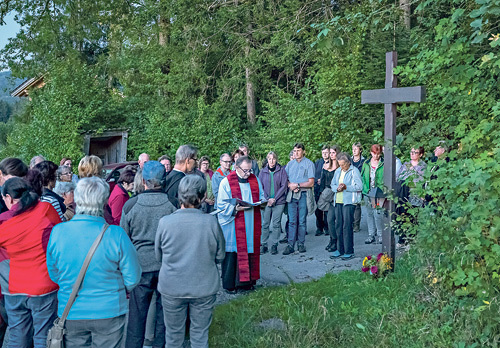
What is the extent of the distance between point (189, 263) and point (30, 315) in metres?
1.40

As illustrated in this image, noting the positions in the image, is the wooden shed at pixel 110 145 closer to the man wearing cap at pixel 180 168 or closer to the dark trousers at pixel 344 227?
the dark trousers at pixel 344 227

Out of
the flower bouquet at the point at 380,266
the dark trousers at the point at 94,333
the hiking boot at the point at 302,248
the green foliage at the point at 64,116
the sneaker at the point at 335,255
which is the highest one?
the green foliage at the point at 64,116

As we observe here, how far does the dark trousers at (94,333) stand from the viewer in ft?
12.4

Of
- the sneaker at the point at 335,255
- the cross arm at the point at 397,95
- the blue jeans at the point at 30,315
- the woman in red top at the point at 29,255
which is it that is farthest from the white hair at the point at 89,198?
the sneaker at the point at 335,255

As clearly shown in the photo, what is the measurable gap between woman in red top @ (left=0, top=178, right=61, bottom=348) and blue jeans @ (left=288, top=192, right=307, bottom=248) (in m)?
5.91

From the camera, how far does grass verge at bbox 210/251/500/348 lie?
5.06m

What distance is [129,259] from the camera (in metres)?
3.90

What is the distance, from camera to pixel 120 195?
6.20 meters

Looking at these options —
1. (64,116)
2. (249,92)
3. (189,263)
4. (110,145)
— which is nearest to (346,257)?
(189,263)

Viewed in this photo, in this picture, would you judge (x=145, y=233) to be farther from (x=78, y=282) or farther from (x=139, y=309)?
(x=78, y=282)

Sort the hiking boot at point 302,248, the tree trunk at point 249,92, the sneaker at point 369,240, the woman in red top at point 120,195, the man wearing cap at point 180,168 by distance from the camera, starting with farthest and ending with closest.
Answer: the tree trunk at point 249,92 → the sneaker at point 369,240 → the hiking boot at point 302,248 → the man wearing cap at point 180,168 → the woman in red top at point 120,195

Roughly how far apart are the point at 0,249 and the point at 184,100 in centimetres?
2166

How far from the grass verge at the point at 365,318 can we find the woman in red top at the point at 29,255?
1783 millimetres

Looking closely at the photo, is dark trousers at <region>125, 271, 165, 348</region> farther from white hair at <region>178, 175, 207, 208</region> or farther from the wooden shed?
the wooden shed
